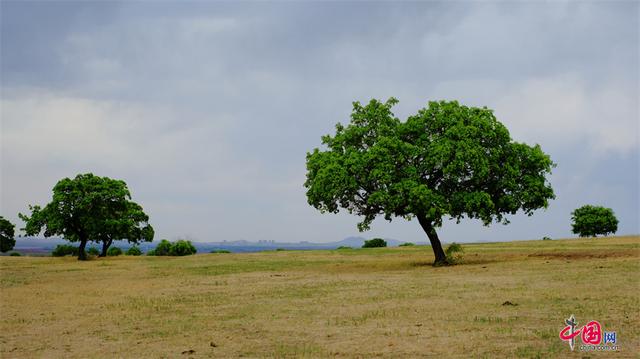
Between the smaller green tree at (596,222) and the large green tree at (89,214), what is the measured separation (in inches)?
2797

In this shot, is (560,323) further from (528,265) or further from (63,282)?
(63,282)

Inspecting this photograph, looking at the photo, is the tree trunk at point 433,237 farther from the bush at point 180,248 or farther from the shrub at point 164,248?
the shrub at point 164,248

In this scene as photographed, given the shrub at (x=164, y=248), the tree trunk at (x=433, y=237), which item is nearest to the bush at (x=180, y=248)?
the shrub at (x=164, y=248)

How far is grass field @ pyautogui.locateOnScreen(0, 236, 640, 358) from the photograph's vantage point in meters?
12.6

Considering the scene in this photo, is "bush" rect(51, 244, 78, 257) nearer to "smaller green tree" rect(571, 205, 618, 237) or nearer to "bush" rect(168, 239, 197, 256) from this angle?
"bush" rect(168, 239, 197, 256)

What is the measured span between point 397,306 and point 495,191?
2441 cm

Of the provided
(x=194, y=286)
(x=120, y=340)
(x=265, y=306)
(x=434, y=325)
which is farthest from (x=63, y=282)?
(x=434, y=325)

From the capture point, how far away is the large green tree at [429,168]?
37125 millimetres

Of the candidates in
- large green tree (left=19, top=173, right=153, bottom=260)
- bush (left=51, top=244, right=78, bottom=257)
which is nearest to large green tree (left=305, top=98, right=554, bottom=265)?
large green tree (left=19, top=173, right=153, bottom=260)

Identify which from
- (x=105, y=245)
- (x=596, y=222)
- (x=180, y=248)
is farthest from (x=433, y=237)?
(x=596, y=222)

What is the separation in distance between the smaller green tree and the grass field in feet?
227

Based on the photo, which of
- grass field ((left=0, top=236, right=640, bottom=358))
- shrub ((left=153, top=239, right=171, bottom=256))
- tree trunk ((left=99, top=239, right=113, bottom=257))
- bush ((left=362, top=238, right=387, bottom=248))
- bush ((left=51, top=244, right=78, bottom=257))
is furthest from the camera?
bush ((left=362, top=238, right=387, bottom=248))

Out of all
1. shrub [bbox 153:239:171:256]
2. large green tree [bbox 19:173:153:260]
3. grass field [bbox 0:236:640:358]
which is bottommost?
grass field [bbox 0:236:640:358]

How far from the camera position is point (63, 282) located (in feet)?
113
